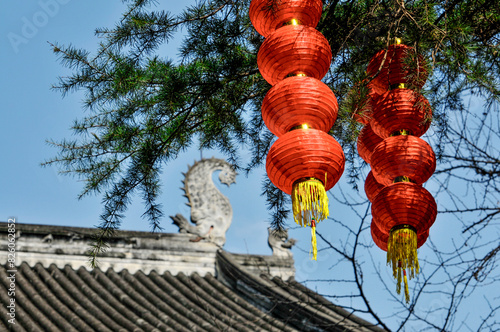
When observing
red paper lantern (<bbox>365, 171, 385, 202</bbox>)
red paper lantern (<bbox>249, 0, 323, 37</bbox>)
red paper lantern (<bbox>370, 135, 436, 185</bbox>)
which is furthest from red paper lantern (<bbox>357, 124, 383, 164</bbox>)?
red paper lantern (<bbox>249, 0, 323, 37</bbox>)

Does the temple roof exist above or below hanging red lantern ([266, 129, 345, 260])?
above

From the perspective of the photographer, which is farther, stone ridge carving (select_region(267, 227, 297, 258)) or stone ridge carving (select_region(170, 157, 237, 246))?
stone ridge carving (select_region(267, 227, 297, 258))

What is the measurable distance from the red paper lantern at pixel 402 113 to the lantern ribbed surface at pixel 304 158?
0.37m

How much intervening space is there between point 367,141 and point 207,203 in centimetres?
677

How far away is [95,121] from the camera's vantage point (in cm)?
377

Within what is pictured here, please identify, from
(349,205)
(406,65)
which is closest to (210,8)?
(406,65)

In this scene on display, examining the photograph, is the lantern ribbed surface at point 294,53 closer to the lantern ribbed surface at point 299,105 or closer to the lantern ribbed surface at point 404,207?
the lantern ribbed surface at point 299,105

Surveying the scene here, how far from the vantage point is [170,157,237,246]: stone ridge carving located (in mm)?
9344

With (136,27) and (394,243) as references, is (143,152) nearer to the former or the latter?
(136,27)

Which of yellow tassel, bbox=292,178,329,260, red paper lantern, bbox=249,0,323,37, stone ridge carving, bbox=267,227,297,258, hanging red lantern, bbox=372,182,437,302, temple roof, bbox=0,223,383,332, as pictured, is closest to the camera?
yellow tassel, bbox=292,178,329,260

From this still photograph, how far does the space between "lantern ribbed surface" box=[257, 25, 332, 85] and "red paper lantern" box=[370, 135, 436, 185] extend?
35cm

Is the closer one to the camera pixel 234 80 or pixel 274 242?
pixel 234 80

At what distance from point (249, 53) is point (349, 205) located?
43.1 inches

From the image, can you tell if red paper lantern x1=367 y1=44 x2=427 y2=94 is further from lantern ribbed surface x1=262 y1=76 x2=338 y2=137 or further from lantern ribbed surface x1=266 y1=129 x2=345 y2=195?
lantern ribbed surface x1=266 y1=129 x2=345 y2=195
